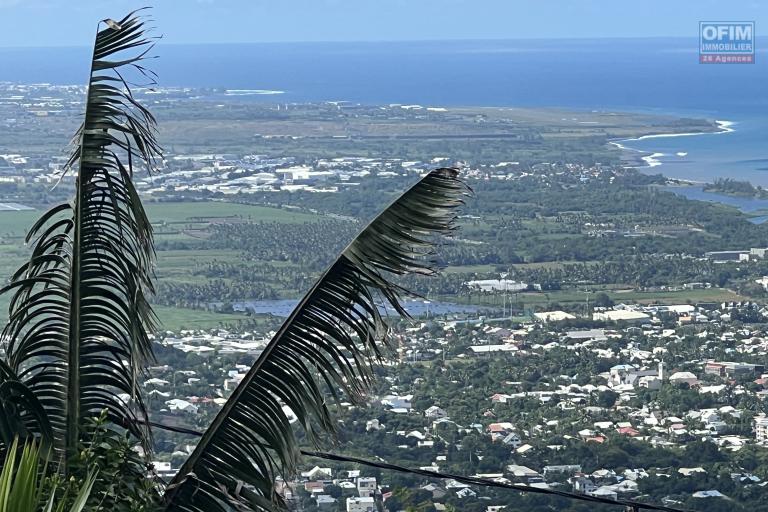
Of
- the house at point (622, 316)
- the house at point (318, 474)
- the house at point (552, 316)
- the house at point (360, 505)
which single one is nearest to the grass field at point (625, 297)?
the house at point (552, 316)

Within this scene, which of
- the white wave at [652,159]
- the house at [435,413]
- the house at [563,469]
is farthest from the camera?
the white wave at [652,159]

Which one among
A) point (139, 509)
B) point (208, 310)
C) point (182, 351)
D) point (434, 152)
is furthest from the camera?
point (434, 152)

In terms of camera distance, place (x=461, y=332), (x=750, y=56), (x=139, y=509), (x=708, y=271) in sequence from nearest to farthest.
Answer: (x=139, y=509) → (x=461, y=332) → (x=708, y=271) → (x=750, y=56)

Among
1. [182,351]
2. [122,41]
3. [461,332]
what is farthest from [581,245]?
[122,41]

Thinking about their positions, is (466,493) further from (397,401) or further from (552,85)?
(552,85)

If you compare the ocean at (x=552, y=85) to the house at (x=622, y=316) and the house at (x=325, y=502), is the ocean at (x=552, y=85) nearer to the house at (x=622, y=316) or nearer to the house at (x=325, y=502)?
the house at (x=622, y=316)

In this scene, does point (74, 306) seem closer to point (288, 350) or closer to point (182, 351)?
point (288, 350)

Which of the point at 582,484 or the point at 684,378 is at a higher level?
the point at 582,484

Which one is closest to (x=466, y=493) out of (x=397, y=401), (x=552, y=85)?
(x=397, y=401)
